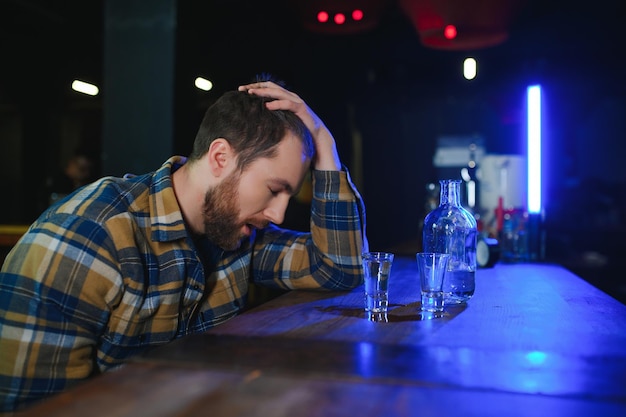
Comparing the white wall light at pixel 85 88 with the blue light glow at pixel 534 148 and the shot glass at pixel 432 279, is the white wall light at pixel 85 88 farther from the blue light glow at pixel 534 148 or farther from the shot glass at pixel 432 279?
the shot glass at pixel 432 279

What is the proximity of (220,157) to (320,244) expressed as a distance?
1.28ft

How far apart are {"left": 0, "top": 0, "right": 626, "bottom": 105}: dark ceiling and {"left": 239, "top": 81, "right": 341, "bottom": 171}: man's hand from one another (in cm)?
133

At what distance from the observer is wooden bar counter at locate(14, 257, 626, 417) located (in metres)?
0.67

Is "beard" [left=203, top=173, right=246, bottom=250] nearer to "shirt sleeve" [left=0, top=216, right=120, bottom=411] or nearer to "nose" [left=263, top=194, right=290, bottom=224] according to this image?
"nose" [left=263, top=194, right=290, bottom=224]

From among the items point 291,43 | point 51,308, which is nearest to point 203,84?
point 291,43

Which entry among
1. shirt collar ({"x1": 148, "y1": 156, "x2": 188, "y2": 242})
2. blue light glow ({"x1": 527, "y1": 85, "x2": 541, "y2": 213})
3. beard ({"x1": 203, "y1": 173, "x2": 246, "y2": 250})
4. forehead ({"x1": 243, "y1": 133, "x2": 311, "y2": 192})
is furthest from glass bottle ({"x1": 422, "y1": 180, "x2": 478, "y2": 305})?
blue light glow ({"x1": 527, "y1": 85, "x2": 541, "y2": 213})

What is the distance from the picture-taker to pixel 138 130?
2803 mm

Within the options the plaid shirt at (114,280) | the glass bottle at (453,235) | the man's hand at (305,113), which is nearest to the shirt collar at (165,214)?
the plaid shirt at (114,280)

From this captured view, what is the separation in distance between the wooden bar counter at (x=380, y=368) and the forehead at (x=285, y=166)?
358 mm

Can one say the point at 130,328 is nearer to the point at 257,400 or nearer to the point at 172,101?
the point at 257,400

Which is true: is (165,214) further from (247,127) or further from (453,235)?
(453,235)

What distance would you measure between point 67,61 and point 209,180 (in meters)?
4.29

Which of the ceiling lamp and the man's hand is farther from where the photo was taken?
the ceiling lamp

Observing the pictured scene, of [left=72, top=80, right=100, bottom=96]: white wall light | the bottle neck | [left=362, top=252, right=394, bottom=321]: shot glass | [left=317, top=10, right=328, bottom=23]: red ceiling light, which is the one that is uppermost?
[left=72, top=80, right=100, bottom=96]: white wall light
